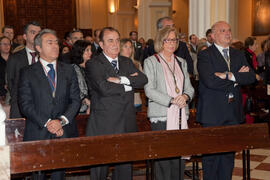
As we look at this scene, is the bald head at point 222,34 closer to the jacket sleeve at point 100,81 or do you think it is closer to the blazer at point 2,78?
the jacket sleeve at point 100,81

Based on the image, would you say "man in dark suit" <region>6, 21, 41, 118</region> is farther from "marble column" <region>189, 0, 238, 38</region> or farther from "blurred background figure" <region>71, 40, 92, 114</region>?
"marble column" <region>189, 0, 238, 38</region>

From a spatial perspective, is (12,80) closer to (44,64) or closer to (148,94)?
(44,64)

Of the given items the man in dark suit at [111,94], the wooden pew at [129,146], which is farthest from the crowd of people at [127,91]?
the wooden pew at [129,146]

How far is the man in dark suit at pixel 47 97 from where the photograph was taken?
3304 mm

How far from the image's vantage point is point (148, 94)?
364 cm

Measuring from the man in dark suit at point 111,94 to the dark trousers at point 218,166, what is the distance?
79cm

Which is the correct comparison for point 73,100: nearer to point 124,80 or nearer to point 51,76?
point 51,76

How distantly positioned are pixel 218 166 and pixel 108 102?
4.16 feet

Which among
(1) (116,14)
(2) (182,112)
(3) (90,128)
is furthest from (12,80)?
(1) (116,14)

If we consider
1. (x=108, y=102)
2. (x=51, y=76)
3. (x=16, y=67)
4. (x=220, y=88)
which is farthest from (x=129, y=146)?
(x=16, y=67)

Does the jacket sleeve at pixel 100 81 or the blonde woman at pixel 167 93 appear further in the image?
the blonde woman at pixel 167 93

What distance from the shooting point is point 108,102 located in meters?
3.48

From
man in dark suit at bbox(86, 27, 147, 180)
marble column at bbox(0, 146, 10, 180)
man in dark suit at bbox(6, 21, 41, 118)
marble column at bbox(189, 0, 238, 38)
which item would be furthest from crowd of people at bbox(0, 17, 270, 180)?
marble column at bbox(189, 0, 238, 38)

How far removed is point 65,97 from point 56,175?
2.18 ft
